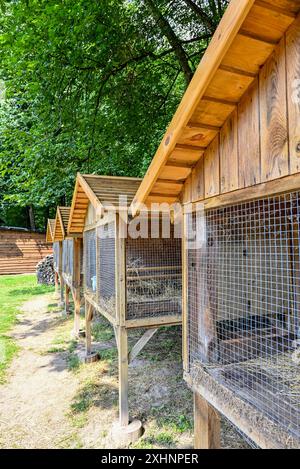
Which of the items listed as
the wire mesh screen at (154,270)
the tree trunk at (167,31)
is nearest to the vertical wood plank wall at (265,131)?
the wire mesh screen at (154,270)

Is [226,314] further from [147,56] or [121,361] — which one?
[147,56]

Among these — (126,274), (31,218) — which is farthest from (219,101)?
(31,218)

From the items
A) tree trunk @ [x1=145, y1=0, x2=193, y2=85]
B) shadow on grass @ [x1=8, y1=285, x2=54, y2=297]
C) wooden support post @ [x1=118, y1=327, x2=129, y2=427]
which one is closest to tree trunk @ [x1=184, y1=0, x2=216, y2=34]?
tree trunk @ [x1=145, y1=0, x2=193, y2=85]

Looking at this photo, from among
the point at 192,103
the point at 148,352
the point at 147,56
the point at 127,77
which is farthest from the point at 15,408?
the point at 147,56

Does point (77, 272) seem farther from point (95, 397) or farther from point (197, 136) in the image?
point (197, 136)

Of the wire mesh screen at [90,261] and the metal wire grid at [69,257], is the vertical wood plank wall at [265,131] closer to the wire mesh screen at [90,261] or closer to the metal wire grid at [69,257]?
the wire mesh screen at [90,261]

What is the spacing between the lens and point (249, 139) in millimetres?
1580

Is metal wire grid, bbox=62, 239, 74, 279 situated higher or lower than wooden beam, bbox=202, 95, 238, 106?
lower

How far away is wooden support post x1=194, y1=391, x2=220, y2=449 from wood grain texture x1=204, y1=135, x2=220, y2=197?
56.4 inches

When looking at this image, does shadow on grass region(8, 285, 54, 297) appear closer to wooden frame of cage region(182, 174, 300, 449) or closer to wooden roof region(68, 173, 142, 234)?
wooden roof region(68, 173, 142, 234)

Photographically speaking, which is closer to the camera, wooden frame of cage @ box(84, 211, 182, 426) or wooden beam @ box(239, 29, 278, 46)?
wooden beam @ box(239, 29, 278, 46)

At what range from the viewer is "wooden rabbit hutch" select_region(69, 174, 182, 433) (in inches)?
140

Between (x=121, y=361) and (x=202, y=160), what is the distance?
2654 mm

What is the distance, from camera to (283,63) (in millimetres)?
1367
